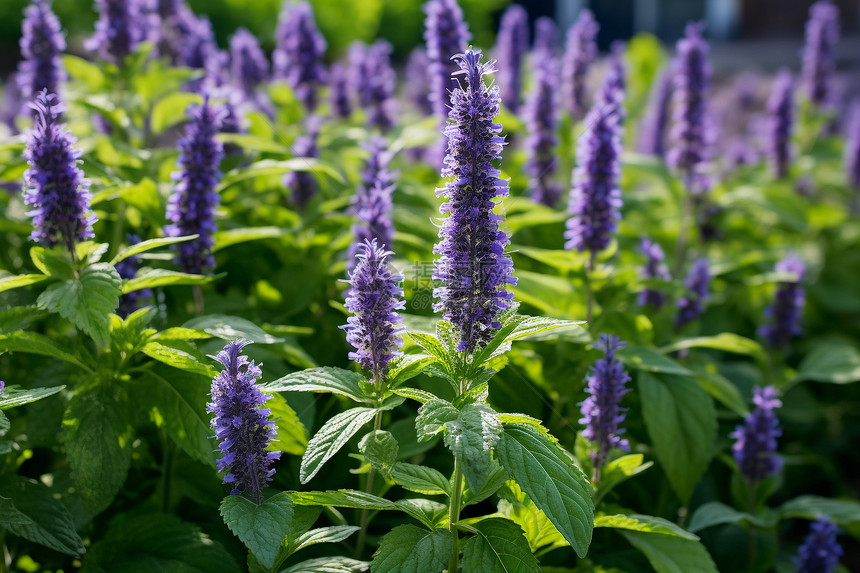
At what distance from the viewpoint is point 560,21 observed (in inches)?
974

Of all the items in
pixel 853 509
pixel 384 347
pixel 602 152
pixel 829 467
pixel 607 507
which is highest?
pixel 602 152

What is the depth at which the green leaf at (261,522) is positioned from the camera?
6.59 ft

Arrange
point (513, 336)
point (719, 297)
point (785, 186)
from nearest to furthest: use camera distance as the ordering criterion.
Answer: point (513, 336) < point (719, 297) < point (785, 186)

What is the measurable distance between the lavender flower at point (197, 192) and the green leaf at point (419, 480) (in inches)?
51.7

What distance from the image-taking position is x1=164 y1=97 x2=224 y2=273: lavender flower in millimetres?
3051

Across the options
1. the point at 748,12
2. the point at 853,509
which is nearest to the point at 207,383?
the point at 853,509

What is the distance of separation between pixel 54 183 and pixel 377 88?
3.13 meters

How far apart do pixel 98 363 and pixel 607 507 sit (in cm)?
191

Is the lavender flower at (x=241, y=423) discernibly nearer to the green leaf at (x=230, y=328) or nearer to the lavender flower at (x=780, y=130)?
the green leaf at (x=230, y=328)

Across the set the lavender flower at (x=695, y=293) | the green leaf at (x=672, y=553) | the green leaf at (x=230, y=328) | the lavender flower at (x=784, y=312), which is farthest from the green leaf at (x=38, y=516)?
the lavender flower at (x=784, y=312)

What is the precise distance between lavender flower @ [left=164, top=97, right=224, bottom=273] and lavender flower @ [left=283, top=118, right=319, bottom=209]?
1099 millimetres

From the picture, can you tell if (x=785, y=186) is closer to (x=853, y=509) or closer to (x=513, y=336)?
(x=853, y=509)

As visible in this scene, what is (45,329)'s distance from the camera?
3451 millimetres

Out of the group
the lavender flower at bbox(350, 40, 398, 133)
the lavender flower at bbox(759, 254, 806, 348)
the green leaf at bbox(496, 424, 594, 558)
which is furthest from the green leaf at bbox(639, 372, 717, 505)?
the lavender flower at bbox(350, 40, 398, 133)
